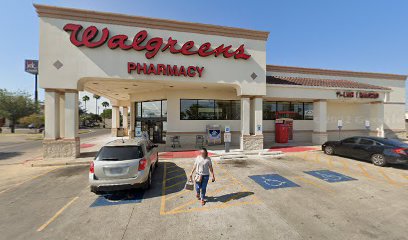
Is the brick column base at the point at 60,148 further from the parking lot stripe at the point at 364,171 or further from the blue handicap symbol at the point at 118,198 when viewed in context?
the parking lot stripe at the point at 364,171

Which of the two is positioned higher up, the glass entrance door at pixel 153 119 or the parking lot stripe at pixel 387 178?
the glass entrance door at pixel 153 119

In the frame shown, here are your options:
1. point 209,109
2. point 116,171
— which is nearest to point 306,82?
point 209,109

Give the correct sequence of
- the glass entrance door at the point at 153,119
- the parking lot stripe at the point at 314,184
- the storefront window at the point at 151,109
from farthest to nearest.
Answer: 1. the storefront window at the point at 151,109
2. the glass entrance door at the point at 153,119
3. the parking lot stripe at the point at 314,184

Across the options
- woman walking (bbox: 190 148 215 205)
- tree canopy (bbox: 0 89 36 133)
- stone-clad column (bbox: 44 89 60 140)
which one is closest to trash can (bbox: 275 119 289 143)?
woman walking (bbox: 190 148 215 205)

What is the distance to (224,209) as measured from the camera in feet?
17.0

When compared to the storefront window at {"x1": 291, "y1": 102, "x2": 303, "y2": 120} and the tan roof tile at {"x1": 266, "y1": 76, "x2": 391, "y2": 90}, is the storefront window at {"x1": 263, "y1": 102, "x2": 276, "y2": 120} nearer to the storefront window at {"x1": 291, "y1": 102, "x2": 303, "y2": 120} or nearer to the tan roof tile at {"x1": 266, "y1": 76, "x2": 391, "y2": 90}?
the storefront window at {"x1": 291, "y1": 102, "x2": 303, "y2": 120}

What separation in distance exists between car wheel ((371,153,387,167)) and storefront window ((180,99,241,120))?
1004cm

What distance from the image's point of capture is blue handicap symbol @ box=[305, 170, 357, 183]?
25.1 feet

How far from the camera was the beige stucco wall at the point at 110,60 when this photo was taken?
1096 centimetres

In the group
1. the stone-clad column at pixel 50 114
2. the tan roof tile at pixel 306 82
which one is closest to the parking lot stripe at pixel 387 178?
the tan roof tile at pixel 306 82

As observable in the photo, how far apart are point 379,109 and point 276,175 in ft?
60.9

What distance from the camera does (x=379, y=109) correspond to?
18406mm

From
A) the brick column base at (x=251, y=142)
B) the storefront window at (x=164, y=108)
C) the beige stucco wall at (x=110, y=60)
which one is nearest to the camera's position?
the beige stucco wall at (x=110, y=60)

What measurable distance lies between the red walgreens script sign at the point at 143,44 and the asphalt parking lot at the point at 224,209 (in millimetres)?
8181
